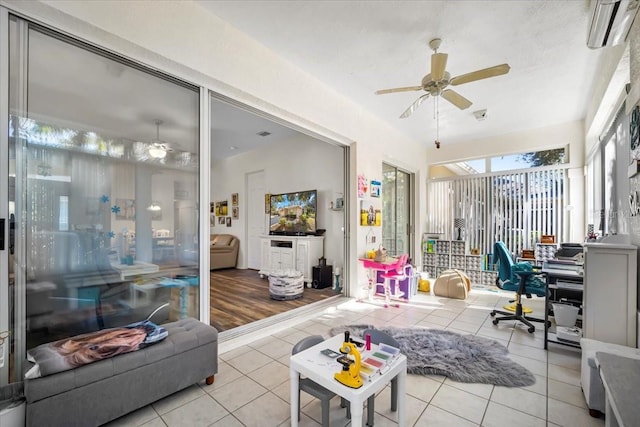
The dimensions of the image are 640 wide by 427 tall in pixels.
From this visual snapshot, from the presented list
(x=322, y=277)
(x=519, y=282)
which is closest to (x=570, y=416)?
(x=519, y=282)

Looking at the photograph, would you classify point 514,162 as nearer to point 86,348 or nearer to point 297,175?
point 297,175

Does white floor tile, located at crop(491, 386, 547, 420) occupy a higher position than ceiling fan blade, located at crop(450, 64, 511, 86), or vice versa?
ceiling fan blade, located at crop(450, 64, 511, 86)

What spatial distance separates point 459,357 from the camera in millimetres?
2508

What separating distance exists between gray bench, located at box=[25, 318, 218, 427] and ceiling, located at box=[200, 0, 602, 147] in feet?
9.10

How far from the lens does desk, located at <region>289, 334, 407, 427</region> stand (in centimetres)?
128

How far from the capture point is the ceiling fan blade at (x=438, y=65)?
8.45ft

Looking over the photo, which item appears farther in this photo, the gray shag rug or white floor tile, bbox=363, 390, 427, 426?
the gray shag rug

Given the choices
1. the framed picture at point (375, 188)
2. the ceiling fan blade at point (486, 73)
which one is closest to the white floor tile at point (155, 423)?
the ceiling fan blade at point (486, 73)

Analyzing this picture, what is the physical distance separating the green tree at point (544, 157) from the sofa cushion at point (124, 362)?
20.5ft

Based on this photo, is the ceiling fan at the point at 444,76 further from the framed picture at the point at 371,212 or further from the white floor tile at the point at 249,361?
the white floor tile at the point at 249,361

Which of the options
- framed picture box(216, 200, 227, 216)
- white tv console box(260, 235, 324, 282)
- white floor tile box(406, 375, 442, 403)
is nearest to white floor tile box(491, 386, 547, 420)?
white floor tile box(406, 375, 442, 403)

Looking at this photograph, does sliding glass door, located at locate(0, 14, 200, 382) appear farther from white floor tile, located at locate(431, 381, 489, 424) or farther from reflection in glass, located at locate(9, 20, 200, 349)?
white floor tile, located at locate(431, 381, 489, 424)

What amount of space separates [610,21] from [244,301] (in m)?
4.74

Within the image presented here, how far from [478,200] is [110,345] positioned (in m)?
6.38
